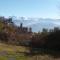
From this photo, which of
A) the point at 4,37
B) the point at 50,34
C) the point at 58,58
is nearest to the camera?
the point at 58,58

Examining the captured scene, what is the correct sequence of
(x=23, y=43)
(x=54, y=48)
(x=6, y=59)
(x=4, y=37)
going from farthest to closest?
(x=4, y=37)
(x=23, y=43)
(x=54, y=48)
(x=6, y=59)

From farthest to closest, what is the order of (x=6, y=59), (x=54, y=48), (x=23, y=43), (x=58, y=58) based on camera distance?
(x=23, y=43)
(x=54, y=48)
(x=58, y=58)
(x=6, y=59)

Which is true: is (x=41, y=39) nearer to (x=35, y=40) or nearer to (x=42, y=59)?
(x=35, y=40)

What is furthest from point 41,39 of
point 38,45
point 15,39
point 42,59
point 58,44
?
point 42,59

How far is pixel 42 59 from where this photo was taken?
23156mm

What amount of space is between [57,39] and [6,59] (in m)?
15.2

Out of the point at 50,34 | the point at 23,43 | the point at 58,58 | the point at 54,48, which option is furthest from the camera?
the point at 23,43

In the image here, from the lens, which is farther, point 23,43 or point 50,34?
point 23,43

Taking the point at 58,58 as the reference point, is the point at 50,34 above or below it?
above

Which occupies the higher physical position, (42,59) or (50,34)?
(50,34)

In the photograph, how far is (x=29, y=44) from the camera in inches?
1547

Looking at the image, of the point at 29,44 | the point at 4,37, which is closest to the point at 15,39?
the point at 4,37

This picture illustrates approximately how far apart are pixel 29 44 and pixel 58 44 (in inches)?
245

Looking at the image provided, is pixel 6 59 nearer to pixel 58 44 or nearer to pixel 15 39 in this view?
pixel 58 44
